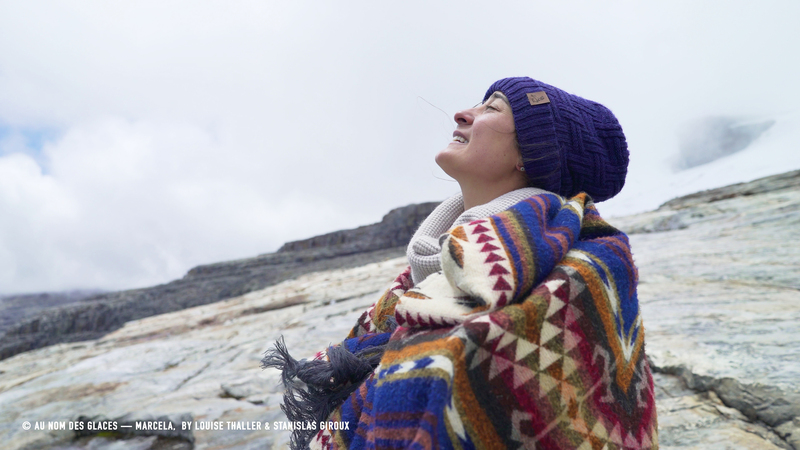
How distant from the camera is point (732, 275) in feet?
15.5

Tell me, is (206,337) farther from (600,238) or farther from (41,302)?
(41,302)

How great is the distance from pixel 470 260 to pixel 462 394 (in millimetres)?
355

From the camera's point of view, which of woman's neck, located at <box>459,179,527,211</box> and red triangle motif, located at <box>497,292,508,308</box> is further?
woman's neck, located at <box>459,179,527,211</box>

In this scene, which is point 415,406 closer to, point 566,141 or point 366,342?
point 366,342

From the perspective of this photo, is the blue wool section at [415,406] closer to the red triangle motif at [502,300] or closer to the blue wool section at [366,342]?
the red triangle motif at [502,300]

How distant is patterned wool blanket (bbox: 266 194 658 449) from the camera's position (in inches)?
40.4

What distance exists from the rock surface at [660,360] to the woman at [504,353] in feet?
3.97

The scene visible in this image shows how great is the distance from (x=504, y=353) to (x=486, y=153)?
97 centimetres

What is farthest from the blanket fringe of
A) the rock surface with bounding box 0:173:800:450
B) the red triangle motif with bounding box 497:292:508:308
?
the rock surface with bounding box 0:173:800:450

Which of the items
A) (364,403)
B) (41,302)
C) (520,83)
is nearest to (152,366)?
(364,403)

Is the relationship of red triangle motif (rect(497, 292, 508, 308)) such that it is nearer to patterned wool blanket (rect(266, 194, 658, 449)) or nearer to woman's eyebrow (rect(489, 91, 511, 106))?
patterned wool blanket (rect(266, 194, 658, 449))

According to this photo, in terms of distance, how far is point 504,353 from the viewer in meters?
1.08

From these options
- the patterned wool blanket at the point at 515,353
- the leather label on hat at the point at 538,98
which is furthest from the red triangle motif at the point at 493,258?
the leather label on hat at the point at 538,98

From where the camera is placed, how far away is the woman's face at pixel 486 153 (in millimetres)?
1795
